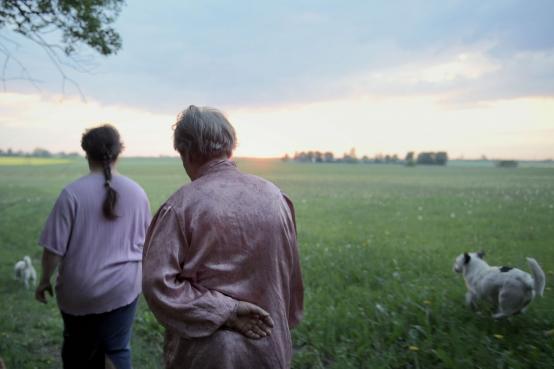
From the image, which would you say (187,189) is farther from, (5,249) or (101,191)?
(5,249)

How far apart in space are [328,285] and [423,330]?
6.11ft

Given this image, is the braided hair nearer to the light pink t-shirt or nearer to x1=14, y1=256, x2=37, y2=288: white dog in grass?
the light pink t-shirt

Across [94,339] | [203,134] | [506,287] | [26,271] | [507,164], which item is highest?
[203,134]

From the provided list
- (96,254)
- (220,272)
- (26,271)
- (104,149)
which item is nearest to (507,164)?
(104,149)

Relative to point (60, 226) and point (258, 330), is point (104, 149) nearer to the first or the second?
point (60, 226)

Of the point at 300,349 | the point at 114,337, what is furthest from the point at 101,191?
the point at 300,349

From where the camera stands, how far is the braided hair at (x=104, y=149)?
2916 mm

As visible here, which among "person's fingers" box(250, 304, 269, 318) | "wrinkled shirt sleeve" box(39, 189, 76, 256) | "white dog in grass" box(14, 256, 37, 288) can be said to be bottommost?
"white dog in grass" box(14, 256, 37, 288)

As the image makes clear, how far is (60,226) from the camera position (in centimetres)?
279

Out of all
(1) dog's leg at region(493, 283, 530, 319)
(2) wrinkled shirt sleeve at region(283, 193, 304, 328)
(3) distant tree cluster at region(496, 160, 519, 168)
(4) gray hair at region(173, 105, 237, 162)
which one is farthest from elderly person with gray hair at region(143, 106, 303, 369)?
(3) distant tree cluster at region(496, 160, 519, 168)

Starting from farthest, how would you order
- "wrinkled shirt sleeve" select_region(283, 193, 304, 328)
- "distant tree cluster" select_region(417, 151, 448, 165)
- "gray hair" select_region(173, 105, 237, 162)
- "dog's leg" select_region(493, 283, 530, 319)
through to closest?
Result: "distant tree cluster" select_region(417, 151, 448, 165) < "dog's leg" select_region(493, 283, 530, 319) < "wrinkled shirt sleeve" select_region(283, 193, 304, 328) < "gray hair" select_region(173, 105, 237, 162)

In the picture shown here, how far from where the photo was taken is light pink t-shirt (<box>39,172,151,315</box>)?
280 cm

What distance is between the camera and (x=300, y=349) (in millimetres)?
4535

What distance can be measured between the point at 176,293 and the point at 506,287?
3.22 m
